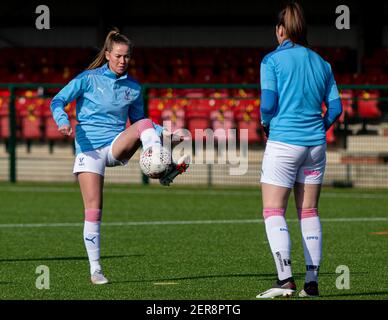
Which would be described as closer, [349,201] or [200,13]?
[349,201]

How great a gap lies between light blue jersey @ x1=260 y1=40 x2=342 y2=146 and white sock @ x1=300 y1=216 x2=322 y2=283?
58 cm

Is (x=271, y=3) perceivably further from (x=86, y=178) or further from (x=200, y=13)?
(x=86, y=178)

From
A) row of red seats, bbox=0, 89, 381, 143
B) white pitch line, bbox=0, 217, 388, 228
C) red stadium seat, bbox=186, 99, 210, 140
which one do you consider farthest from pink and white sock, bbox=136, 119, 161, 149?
red stadium seat, bbox=186, 99, 210, 140

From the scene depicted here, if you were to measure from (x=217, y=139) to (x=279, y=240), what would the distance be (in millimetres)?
13097

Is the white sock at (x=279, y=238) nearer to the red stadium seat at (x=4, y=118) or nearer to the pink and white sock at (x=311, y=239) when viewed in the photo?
the pink and white sock at (x=311, y=239)

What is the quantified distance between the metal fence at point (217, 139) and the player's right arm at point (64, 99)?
11.2 m

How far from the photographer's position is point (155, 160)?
29.2 feet

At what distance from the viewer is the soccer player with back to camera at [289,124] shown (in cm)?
800

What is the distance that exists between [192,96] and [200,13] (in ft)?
31.7

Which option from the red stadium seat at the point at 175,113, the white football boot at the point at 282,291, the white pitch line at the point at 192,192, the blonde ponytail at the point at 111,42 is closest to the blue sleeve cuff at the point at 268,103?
the white football boot at the point at 282,291

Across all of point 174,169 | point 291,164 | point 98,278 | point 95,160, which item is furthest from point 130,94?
point 291,164

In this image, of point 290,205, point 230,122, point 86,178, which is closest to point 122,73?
point 86,178

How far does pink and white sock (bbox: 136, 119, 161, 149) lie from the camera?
8.97 meters
